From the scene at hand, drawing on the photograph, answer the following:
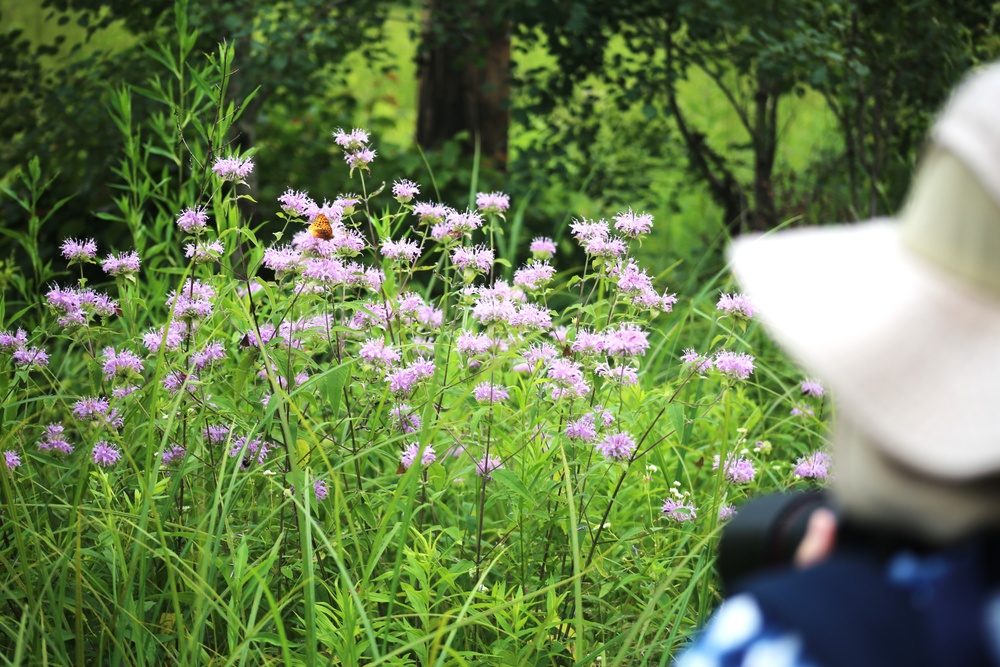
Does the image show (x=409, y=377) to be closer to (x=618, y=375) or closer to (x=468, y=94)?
(x=618, y=375)

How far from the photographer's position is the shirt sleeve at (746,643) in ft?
2.15

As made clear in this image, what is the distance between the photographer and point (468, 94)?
499 cm

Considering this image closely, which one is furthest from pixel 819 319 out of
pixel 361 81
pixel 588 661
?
pixel 361 81

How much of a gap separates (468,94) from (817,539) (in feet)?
14.6

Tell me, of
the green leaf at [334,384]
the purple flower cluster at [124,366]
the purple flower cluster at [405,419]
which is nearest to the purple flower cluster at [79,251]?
the purple flower cluster at [124,366]

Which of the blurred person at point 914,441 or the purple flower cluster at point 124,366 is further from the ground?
the blurred person at point 914,441

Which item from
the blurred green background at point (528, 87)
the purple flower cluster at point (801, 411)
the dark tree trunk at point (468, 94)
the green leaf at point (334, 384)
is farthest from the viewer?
the dark tree trunk at point (468, 94)

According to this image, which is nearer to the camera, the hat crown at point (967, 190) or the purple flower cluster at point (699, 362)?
the hat crown at point (967, 190)

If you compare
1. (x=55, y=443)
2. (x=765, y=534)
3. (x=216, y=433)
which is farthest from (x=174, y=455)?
(x=765, y=534)

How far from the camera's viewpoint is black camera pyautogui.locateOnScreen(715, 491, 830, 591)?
0.82m

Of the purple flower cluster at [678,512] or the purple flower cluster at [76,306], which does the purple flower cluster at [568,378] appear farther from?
the purple flower cluster at [76,306]

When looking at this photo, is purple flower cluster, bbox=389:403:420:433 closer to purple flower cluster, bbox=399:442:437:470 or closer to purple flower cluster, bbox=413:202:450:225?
purple flower cluster, bbox=399:442:437:470

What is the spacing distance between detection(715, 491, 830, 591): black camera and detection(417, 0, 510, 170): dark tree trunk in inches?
154

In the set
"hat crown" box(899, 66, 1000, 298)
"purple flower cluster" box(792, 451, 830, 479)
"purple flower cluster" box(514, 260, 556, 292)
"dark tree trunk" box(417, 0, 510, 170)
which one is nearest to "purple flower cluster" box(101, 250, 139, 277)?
"purple flower cluster" box(514, 260, 556, 292)
